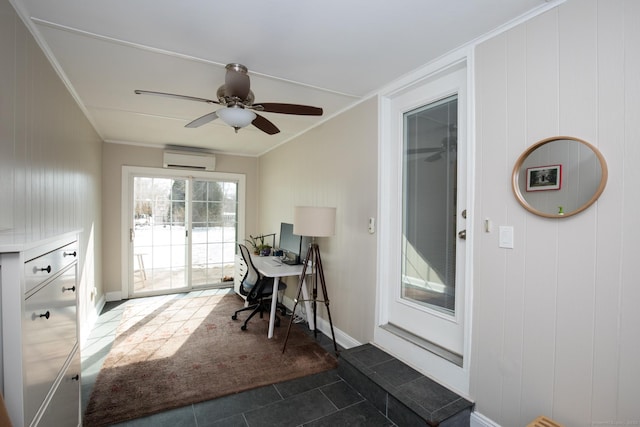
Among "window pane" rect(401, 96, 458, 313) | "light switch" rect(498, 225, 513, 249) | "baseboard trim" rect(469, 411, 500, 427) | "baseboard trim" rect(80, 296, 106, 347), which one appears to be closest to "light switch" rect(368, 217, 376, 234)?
"window pane" rect(401, 96, 458, 313)

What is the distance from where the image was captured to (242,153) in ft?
18.2

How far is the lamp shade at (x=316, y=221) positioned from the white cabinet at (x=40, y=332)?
1759 mm

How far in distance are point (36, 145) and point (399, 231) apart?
8.71ft

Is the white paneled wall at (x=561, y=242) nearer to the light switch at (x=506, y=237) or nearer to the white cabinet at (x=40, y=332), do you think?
the light switch at (x=506, y=237)

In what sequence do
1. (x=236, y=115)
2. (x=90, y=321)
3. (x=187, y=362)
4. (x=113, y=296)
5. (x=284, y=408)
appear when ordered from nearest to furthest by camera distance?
(x=236, y=115) → (x=284, y=408) → (x=187, y=362) → (x=90, y=321) → (x=113, y=296)

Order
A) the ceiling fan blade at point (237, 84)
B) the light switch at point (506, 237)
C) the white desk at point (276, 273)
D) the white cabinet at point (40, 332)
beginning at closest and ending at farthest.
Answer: the white cabinet at point (40, 332) → the light switch at point (506, 237) → the ceiling fan blade at point (237, 84) → the white desk at point (276, 273)

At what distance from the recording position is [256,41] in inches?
77.2

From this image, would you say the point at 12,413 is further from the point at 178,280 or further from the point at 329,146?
the point at 178,280

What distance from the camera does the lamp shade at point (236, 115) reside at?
2.04 meters

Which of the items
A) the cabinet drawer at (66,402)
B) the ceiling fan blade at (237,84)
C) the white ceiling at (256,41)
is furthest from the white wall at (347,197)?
the cabinet drawer at (66,402)

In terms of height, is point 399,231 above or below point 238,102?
below

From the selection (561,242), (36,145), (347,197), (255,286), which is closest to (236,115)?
(36,145)

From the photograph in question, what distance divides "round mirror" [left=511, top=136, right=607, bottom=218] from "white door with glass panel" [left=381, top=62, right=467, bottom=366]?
421 millimetres

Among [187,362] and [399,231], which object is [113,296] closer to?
[187,362]
